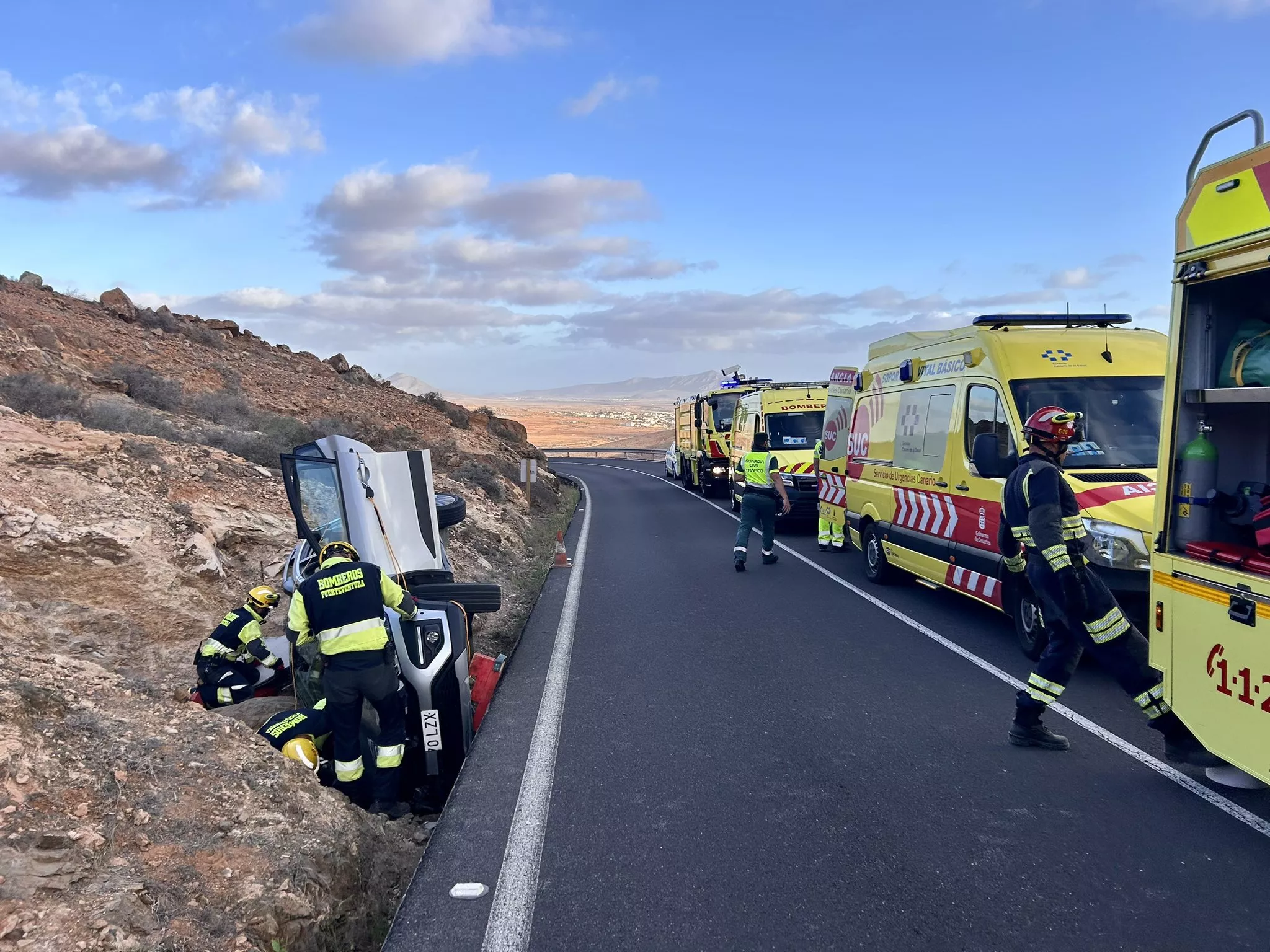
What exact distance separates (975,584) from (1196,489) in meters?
3.71

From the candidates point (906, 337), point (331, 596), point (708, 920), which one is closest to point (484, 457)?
point (906, 337)

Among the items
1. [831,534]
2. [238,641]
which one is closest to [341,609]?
[238,641]

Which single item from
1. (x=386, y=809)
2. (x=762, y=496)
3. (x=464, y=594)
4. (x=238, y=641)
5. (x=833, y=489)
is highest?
(x=833, y=489)

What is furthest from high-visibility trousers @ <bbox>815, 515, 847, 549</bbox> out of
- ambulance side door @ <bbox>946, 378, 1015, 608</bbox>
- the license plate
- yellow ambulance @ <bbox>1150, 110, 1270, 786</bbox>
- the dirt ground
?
the dirt ground

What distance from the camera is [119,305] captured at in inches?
956

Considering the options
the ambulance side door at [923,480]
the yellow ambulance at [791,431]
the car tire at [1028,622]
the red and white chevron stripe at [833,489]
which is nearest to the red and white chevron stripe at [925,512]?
the ambulance side door at [923,480]

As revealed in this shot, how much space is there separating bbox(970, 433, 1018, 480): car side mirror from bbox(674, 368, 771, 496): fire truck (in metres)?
16.0

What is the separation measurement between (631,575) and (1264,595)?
8556mm

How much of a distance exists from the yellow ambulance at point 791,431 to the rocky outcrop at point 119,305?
16855mm

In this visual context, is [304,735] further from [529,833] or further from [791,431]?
[791,431]

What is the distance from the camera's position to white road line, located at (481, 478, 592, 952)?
345 centimetres

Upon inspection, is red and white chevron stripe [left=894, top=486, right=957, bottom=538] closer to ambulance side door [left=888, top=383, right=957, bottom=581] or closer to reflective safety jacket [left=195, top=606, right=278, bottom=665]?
ambulance side door [left=888, top=383, right=957, bottom=581]

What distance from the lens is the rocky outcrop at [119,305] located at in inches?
944

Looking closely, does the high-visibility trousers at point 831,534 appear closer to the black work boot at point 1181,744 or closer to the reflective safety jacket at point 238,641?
the black work boot at point 1181,744
